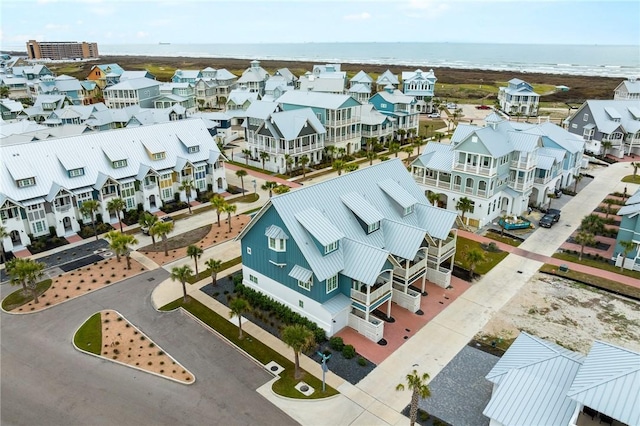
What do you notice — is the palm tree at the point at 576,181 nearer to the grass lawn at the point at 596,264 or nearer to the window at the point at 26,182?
the grass lawn at the point at 596,264

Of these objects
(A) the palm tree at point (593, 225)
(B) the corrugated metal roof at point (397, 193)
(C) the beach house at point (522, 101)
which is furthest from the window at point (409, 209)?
(C) the beach house at point (522, 101)

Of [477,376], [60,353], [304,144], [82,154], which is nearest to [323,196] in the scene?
[477,376]

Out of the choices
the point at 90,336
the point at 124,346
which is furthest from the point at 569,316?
the point at 90,336

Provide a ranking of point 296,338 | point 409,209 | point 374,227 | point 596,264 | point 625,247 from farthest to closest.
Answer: point 596,264 → point 625,247 → point 409,209 → point 374,227 → point 296,338

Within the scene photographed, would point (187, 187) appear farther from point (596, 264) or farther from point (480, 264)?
point (596, 264)

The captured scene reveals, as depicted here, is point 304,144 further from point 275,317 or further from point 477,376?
point 477,376
